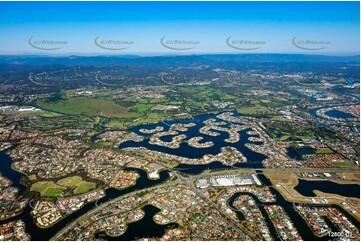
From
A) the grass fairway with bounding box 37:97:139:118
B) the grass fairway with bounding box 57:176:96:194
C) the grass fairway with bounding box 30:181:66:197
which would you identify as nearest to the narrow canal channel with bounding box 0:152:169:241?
the grass fairway with bounding box 30:181:66:197

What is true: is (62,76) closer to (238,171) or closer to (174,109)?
(174,109)

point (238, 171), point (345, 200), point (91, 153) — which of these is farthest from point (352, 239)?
point (91, 153)

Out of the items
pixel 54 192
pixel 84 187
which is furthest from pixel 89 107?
pixel 54 192

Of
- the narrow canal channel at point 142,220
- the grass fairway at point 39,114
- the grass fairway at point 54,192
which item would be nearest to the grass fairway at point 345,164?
the narrow canal channel at point 142,220

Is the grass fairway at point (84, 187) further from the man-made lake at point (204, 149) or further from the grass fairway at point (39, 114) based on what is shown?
the grass fairway at point (39, 114)

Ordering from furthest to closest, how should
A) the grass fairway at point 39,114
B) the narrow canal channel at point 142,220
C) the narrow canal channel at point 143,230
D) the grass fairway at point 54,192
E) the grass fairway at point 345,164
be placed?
the grass fairway at point 39,114, the grass fairway at point 345,164, the grass fairway at point 54,192, the narrow canal channel at point 142,220, the narrow canal channel at point 143,230

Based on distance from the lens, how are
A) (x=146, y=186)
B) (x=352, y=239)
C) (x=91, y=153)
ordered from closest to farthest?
(x=352, y=239) → (x=146, y=186) → (x=91, y=153)

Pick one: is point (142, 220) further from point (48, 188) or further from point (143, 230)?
point (48, 188)

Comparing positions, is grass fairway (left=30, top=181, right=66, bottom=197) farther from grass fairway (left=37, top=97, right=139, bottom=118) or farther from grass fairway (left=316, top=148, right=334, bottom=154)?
grass fairway (left=316, top=148, right=334, bottom=154)
